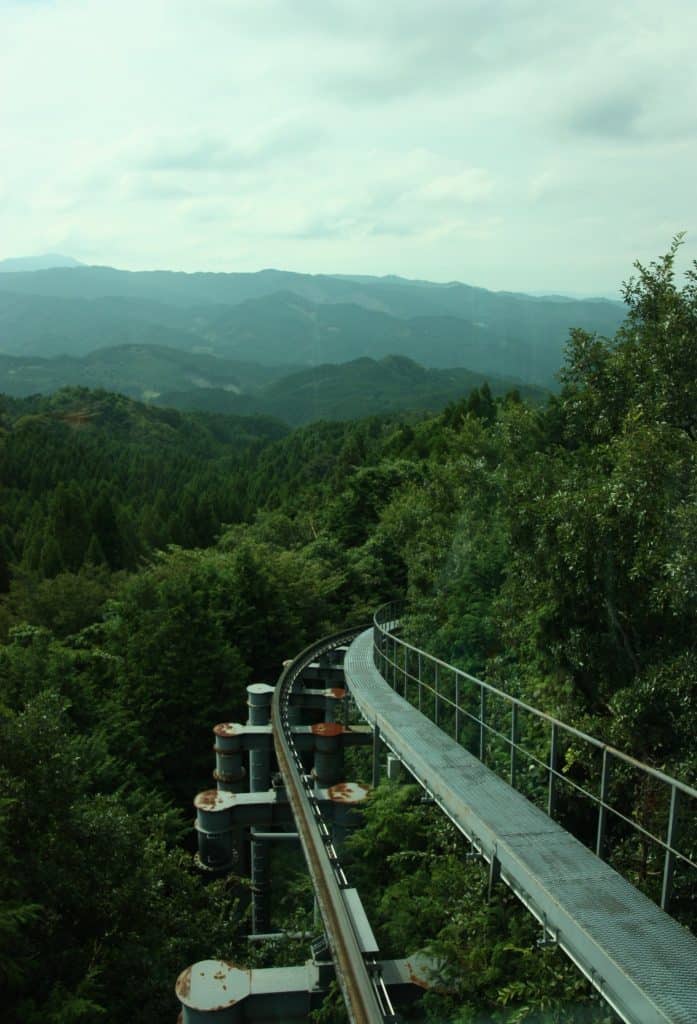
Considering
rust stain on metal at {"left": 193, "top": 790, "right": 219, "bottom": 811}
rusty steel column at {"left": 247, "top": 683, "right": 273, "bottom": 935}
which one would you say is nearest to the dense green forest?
rusty steel column at {"left": 247, "top": 683, "right": 273, "bottom": 935}

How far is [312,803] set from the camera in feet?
33.4

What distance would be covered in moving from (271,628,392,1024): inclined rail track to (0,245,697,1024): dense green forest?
50 centimetres

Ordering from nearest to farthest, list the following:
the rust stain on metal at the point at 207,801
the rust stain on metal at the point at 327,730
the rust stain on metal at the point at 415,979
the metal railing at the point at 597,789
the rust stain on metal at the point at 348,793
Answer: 1. the rust stain on metal at the point at 415,979
2. the metal railing at the point at 597,789
3. the rust stain on metal at the point at 348,793
4. the rust stain on metal at the point at 207,801
5. the rust stain on metal at the point at 327,730

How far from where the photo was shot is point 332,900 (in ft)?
25.3

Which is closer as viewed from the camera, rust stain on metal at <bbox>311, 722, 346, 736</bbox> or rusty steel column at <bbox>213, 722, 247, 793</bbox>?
rust stain on metal at <bbox>311, 722, 346, 736</bbox>

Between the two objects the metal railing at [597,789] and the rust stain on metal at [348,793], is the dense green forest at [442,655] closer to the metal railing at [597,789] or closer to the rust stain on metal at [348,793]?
the metal railing at [597,789]

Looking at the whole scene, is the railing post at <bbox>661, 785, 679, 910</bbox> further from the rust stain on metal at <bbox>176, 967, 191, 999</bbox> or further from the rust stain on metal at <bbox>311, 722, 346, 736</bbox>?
the rust stain on metal at <bbox>311, 722, 346, 736</bbox>

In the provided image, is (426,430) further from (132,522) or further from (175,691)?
(175,691)

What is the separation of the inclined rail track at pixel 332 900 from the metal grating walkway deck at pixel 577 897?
128 centimetres

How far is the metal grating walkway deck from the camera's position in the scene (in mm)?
5051

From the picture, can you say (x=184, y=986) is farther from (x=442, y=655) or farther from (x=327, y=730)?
(x=442, y=655)

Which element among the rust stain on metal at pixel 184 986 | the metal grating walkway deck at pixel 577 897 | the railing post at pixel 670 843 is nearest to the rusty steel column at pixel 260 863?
the metal grating walkway deck at pixel 577 897

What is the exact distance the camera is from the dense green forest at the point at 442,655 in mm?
8523

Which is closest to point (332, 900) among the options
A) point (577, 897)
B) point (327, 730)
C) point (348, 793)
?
point (577, 897)
